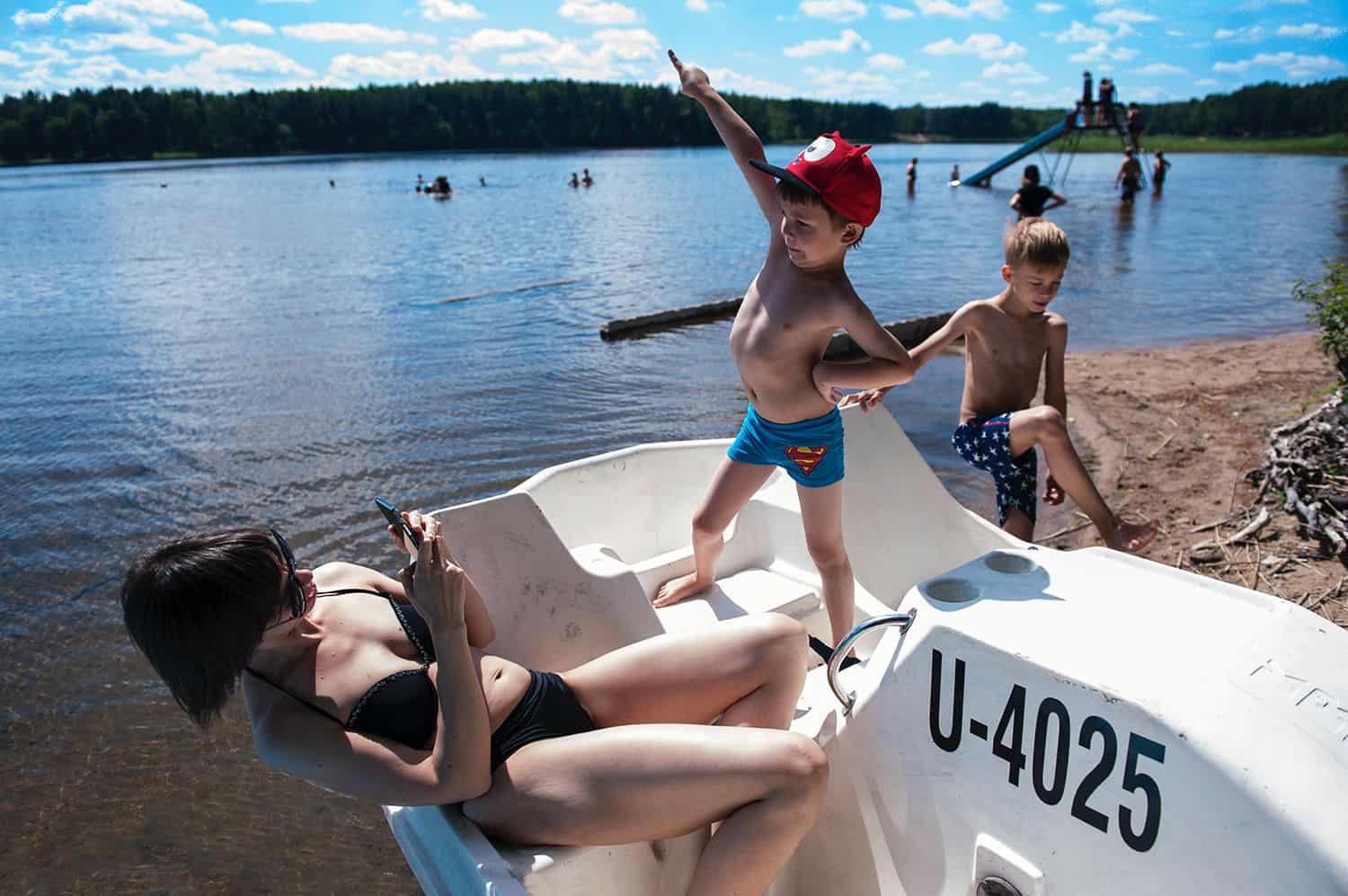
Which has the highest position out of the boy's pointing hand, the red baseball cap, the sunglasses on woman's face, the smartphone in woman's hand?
the boy's pointing hand

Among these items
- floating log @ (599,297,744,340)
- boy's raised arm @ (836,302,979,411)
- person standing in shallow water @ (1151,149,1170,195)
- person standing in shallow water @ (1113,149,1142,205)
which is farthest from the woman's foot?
person standing in shallow water @ (1151,149,1170,195)

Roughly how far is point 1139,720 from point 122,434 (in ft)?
26.1

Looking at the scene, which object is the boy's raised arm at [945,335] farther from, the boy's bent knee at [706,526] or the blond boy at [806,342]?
the boy's bent knee at [706,526]

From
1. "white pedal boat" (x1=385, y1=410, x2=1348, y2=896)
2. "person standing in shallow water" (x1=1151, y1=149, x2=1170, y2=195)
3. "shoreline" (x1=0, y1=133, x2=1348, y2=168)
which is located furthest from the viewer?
"shoreline" (x1=0, y1=133, x2=1348, y2=168)

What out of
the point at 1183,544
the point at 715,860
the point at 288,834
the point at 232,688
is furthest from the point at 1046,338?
the point at 288,834

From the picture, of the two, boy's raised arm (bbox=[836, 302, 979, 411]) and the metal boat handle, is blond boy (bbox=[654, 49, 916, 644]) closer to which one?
boy's raised arm (bbox=[836, 302, 979, 411])

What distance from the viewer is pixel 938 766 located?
1.76 m

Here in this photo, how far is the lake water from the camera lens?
335cm

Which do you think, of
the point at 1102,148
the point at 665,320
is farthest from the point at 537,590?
the point at 1102,148

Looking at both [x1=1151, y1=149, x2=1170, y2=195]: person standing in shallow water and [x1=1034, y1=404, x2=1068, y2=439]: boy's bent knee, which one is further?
[x1=1151, y1=149, x2=1170, y2=195]: person standing in shallow water

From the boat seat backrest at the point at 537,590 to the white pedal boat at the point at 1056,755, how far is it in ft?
0.06

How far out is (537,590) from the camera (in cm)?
254

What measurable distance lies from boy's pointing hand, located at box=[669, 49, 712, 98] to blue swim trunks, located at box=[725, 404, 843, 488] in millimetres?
1163

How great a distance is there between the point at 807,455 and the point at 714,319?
9.16 meters
